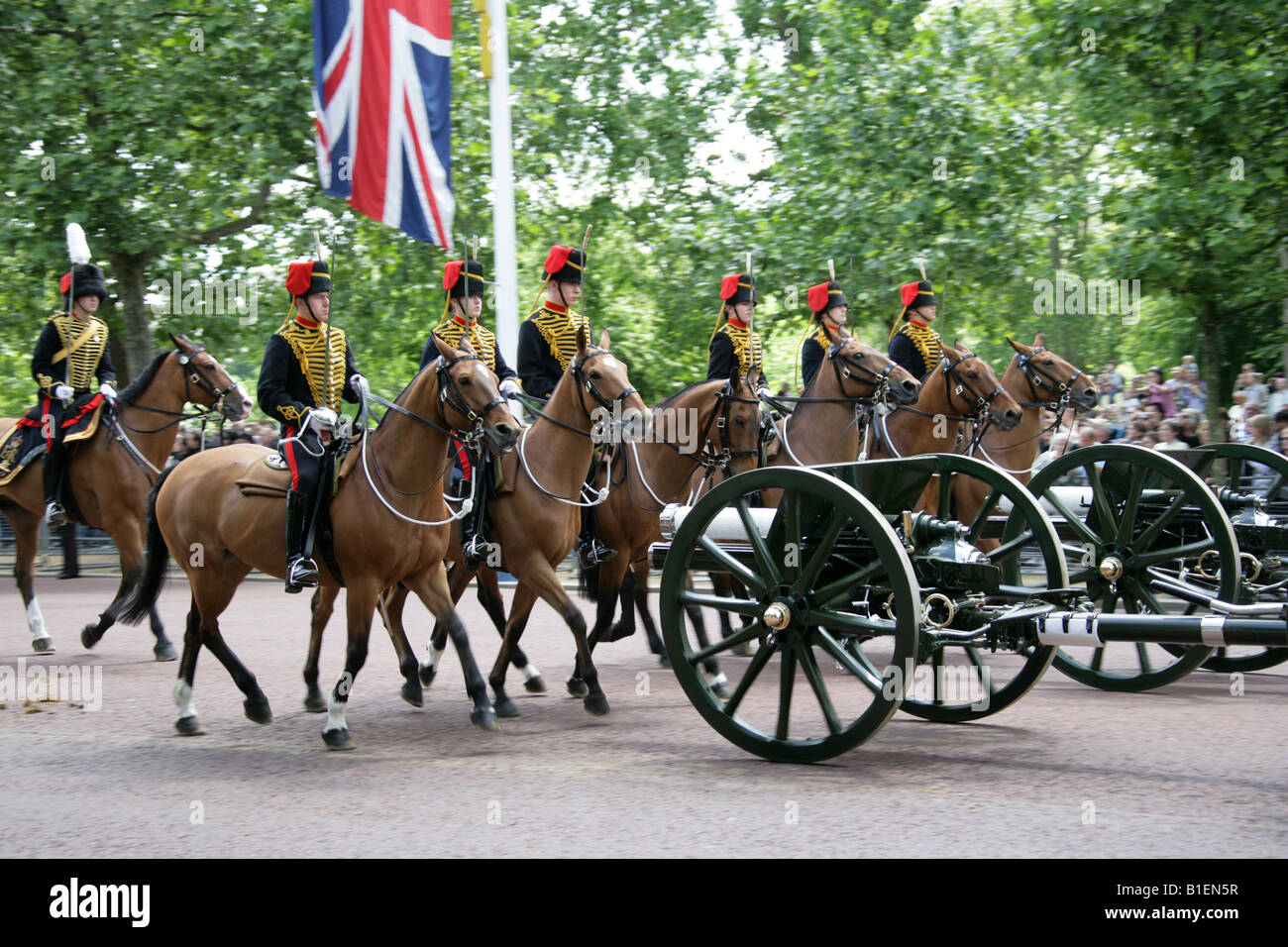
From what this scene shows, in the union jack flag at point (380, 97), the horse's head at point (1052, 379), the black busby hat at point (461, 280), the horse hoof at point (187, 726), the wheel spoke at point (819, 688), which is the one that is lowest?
the horse hoof at point (187, 726)

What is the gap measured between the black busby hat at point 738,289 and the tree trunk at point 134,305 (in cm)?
1141

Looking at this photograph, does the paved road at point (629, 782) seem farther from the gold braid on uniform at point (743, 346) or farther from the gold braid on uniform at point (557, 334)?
the gold braid on uniform at point (743, 346)

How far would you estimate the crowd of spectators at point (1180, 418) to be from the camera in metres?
11.8

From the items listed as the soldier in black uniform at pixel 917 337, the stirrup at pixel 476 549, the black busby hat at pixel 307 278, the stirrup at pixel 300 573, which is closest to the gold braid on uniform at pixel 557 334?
the stirrup at pixel 476 549

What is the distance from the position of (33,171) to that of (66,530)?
18.5ft

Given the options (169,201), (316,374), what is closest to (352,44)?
(169,201)

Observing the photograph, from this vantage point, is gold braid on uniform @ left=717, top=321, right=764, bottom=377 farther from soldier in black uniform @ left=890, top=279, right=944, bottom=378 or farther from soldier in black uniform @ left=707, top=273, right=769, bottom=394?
soldier in black uniform @ left=890, top=279, right=944, bottom=378

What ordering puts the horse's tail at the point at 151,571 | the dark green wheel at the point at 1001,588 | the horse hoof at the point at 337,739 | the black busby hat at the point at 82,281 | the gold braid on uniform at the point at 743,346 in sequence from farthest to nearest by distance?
1. the black busby hat at the point at 82,281
2. the gold braid on uniform at the point at 743,346
3. the horse's tail at the point at 151,571
4. the horse hoof at the point at 337,739
5. the dark green wheel at the point at 1001,588

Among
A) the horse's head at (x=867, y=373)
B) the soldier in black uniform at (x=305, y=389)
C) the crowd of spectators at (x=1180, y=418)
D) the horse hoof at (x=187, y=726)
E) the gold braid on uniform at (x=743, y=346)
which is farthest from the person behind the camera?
the crowd of spectators at (x=1180, y=418)

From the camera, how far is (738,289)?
32.4 feet

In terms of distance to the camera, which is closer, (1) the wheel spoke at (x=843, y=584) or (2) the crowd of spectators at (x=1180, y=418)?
(1) the wheel spoke at (x=843, y=584)

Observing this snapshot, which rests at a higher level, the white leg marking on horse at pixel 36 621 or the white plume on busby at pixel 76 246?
the white plume on busby at pixel 76 246
